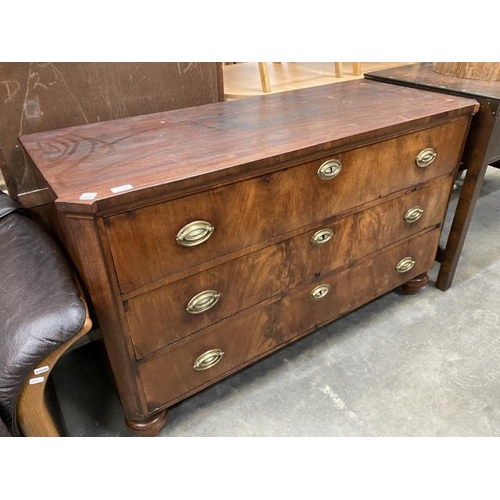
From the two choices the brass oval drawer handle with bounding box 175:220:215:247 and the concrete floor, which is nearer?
the brass oval drawer handle with bounding box 175:220:215:247

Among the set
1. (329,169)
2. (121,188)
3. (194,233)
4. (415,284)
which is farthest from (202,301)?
(415,284)

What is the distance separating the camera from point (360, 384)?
4.43 feet

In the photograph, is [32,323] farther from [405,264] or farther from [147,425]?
[405,264]

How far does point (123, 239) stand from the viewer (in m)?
0.84

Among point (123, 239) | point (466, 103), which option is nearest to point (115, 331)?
point (123, 239)

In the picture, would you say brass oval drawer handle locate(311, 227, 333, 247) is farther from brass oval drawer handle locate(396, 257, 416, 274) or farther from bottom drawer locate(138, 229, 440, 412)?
brass oval drawer handle locate(396, 257, 416, 274)

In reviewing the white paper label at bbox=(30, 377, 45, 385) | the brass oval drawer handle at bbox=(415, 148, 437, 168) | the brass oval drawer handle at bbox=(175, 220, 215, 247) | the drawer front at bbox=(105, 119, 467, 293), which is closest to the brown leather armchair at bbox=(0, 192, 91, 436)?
the white paper label at bbox=(30, 377, 45, 385)

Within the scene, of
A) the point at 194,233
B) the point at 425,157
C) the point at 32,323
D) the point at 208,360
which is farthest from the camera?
the point at 425,157

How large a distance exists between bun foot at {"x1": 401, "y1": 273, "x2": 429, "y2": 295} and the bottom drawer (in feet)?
0.47

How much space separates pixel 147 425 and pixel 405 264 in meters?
1.04

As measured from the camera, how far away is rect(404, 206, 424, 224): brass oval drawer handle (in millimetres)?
1389

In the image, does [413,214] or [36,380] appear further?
[413,214]
